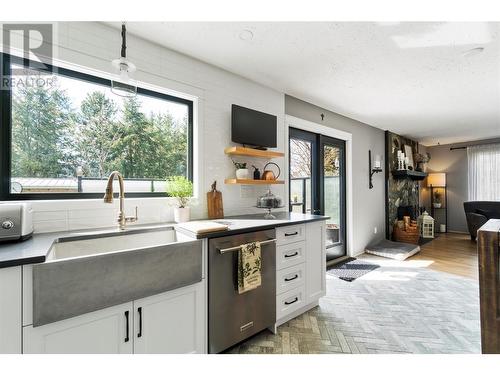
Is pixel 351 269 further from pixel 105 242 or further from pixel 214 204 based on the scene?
pixel 105 242

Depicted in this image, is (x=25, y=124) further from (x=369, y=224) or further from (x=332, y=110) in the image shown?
(x=369, y=224)

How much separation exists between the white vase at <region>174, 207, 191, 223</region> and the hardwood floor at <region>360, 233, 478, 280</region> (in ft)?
11.5

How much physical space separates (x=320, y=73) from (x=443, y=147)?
637 cm

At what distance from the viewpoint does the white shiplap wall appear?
1672 mm

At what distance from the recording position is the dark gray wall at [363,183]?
13.6 feet

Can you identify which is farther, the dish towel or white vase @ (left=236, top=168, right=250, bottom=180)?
white vase @ (left=236, top=168, right=250, bottom=180)

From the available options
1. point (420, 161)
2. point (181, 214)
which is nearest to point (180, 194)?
point (181, 214)

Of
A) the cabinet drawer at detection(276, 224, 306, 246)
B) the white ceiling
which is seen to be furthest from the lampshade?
the cabinet drawer at detection(276, 224, 306, 246)

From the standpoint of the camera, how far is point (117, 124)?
1985 mm

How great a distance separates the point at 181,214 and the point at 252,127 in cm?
122

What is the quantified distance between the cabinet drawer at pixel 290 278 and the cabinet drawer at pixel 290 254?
0.15ft

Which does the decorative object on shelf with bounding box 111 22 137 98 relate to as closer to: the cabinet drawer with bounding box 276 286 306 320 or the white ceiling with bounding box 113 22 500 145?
the white ceiling with bounding box 113 22 500 145

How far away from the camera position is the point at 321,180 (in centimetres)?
379
